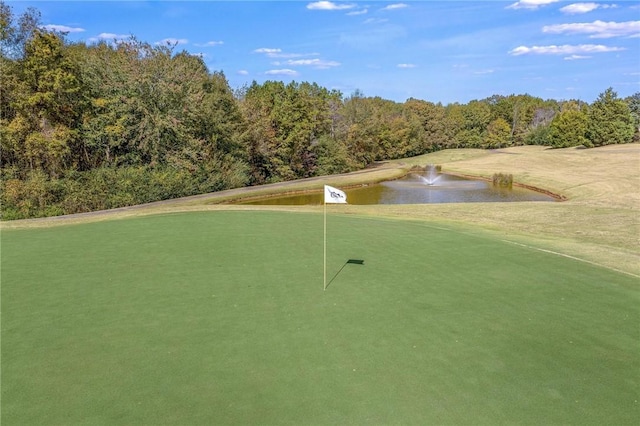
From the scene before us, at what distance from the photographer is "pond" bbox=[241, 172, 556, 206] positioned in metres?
34.9

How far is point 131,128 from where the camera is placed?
3167 centimetres

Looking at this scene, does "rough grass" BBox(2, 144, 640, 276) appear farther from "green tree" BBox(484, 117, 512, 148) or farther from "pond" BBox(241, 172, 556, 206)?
"green tree" BBox(484, 117, 512, 148)

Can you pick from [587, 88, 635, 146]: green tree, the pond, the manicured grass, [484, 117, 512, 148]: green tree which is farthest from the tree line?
[484, 117, 512, 148]: green tree

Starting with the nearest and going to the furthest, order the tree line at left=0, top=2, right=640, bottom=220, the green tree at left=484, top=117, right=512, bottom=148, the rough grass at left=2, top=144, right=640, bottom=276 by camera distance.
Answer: the rough grass at left=2, top=144, right=640, bottom=276, the tree line at left=0, top=2, right=640, bottom=220, the green tree at left=484, top=117, right=512, bottom=148

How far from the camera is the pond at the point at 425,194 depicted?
34875mm

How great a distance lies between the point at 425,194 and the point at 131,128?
2430 cm

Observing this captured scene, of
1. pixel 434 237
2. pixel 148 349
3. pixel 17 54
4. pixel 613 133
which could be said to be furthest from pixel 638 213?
pixel 613 133

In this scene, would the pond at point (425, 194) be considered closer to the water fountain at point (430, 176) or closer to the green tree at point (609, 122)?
the water fountain at point (430, 176)

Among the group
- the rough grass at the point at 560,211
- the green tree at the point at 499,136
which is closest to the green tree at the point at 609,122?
the rough grass at the point at 560,211

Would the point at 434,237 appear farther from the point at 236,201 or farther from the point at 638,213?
the point at 236,201

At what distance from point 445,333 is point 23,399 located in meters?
6.50

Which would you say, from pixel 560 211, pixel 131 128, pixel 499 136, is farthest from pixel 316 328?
pixel 499 136

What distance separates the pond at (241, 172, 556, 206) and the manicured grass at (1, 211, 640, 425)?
21.6 metres

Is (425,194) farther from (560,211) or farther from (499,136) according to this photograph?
(499,136)
